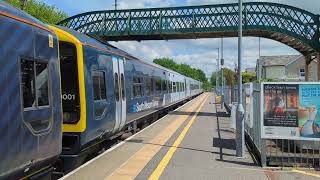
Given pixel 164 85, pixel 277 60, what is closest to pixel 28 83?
pixel 164 85

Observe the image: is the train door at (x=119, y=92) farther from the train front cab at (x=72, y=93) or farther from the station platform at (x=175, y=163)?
the train front cab at (x=72, y=93)

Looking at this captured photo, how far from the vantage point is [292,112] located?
1102 cm

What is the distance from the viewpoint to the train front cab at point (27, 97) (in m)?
5.68

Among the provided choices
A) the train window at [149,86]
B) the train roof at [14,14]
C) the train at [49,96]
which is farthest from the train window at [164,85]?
the train roof at [14,14]

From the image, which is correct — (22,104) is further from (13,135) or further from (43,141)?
(43,141)

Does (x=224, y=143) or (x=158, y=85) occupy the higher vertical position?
(x=158, y=85)

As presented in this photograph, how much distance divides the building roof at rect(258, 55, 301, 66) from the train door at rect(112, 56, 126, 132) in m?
76.7

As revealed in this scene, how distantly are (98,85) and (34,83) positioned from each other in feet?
14.7

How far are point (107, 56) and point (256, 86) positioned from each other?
3880mm

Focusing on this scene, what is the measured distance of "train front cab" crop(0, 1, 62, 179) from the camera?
5.68m

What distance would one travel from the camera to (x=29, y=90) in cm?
651

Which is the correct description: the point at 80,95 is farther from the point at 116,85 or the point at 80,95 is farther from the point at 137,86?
the point at 137,86

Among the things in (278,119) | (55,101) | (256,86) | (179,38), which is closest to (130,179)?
(55,101)

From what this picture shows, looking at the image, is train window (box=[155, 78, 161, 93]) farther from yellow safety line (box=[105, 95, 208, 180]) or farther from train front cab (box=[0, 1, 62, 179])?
train front cab (box=[0, 1, 62, 179])
